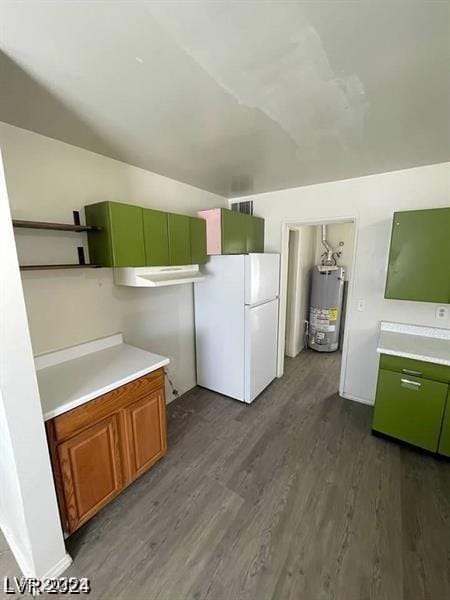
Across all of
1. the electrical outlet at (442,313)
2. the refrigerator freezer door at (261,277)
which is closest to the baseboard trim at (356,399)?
the electrical outlet at (442,313)

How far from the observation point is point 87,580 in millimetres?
1316

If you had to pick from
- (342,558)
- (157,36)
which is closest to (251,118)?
(157,36)

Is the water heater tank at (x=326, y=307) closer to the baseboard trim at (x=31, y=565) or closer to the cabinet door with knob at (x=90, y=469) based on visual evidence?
the cabinet door with knob at (x=90, y=469)

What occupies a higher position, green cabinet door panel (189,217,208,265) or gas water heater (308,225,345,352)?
green cabinet door panel (189,217,208,265)

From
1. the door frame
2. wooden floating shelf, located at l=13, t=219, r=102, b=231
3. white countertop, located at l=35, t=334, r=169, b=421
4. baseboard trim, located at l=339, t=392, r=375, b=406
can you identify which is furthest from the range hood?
baseboard trim, located at l=339, t=392, r=375, b=406

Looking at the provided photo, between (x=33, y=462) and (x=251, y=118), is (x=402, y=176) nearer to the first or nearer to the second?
(x=251, y=118)

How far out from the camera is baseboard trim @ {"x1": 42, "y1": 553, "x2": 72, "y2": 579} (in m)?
1.31

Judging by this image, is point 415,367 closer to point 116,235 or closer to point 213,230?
point 213,230

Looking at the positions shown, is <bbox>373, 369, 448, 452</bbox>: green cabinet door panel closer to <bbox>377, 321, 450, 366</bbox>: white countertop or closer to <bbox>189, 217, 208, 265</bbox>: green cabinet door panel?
<bbox>377, 321, 450, 366</bbox>: white countertop

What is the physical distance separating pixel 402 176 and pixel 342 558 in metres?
2.94

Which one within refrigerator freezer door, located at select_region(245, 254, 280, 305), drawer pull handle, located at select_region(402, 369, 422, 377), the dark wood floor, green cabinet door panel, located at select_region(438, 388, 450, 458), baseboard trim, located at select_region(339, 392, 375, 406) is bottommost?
the dark wood floor

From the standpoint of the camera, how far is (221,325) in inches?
112

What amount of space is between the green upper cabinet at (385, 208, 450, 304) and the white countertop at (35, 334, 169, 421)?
7.00 feet

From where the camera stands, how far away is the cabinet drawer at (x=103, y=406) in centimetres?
138
